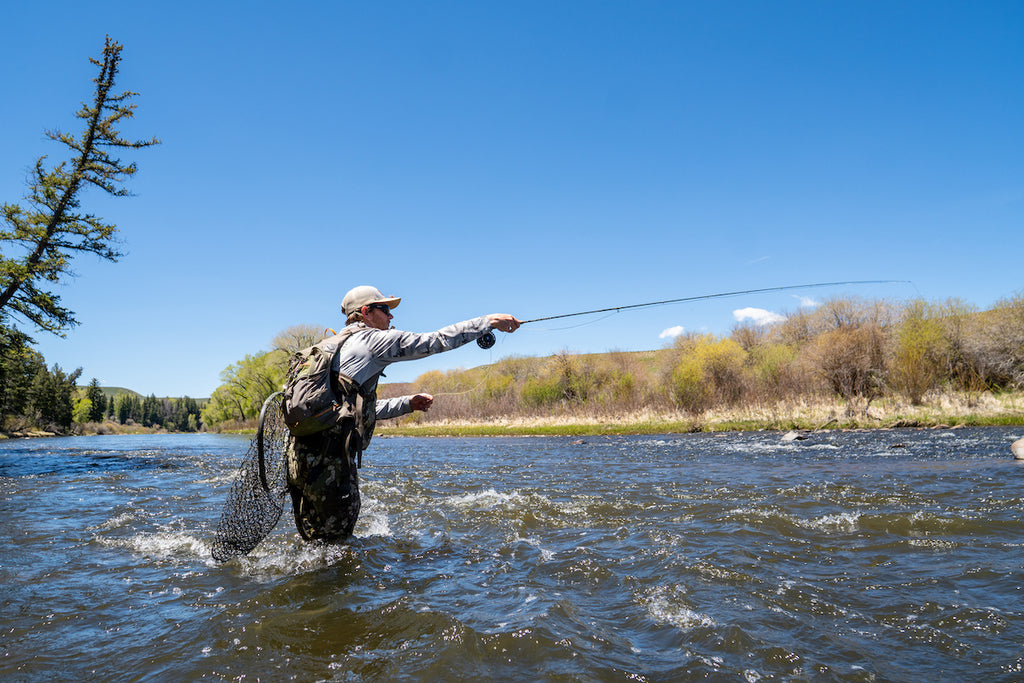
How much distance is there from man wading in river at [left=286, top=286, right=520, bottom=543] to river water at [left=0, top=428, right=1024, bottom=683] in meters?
0.51

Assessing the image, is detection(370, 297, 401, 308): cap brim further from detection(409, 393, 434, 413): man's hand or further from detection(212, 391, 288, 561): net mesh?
detection(212, 391, 288, 561): net mesh

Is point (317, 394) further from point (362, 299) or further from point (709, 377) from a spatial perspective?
point (709, 377)

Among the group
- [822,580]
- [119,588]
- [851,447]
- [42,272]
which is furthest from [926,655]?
[42,272]

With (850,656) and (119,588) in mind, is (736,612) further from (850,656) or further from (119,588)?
(119,588)

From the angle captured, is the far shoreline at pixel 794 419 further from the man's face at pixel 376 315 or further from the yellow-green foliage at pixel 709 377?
the man's face at pixel 376 315

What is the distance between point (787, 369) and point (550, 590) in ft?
116

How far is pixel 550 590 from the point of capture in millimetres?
4426

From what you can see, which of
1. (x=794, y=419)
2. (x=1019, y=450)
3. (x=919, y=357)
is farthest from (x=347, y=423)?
(x=919, y=357)

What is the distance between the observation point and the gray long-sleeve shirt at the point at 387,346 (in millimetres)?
4703

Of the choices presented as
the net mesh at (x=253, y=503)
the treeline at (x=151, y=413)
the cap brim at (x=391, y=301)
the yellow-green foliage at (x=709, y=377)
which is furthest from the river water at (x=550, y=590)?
the treeline at (x=151, y=413)

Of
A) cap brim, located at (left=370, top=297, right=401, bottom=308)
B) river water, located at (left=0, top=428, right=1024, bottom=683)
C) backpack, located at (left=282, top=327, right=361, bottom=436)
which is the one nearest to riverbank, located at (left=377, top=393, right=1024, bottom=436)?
river water, located at (left=0, top=428, right=1024, bottom=683)

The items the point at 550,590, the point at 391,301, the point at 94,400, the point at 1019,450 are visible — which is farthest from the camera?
the point at 94,400

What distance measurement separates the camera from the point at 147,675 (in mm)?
2994

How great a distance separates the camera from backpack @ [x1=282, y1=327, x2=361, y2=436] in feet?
14.7
